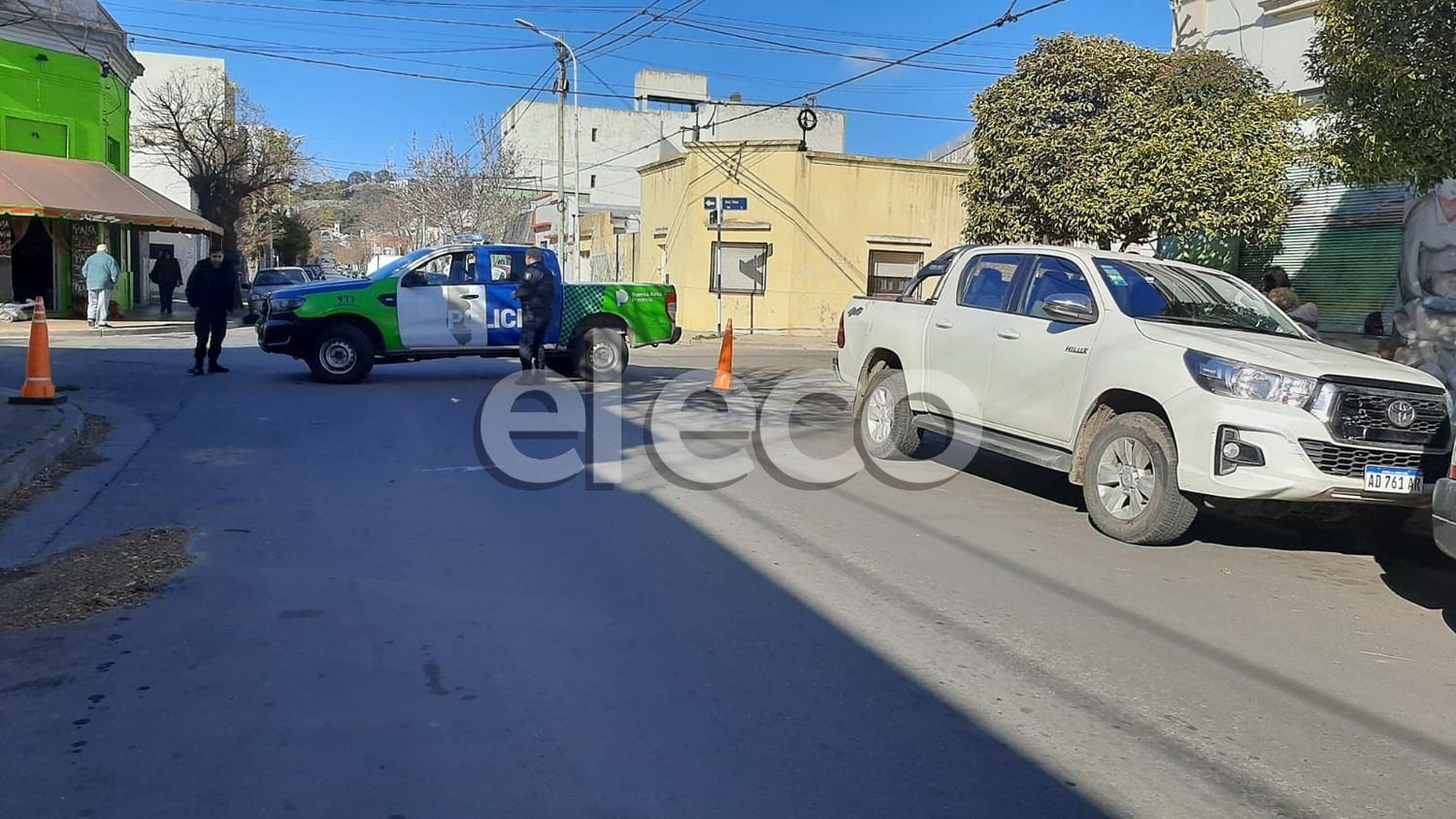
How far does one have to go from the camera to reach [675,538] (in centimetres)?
683

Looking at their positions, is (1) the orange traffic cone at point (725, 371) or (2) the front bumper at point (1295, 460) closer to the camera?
(2) the front bumper at point (1295, 460)

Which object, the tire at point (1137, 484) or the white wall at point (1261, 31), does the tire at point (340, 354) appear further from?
the white wall at point (1261, 31)

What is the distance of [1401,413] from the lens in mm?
6328

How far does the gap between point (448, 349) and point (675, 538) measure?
843cm

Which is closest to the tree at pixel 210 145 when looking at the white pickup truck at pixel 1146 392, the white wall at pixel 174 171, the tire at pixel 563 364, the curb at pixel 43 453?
the white wall at pixel 174 171

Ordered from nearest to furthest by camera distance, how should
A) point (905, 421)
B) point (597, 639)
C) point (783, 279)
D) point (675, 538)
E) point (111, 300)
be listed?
1. point (597, 639)
2. point (675, 538)
3. point (905, 421)
4. point (111, 300)
5. point (783, 279)

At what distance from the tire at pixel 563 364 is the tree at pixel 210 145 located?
23.0 meters

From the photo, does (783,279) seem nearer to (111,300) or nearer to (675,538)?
(111,300)

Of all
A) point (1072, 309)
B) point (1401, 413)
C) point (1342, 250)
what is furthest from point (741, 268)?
point (1401, 413)

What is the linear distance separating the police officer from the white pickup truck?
548 cm

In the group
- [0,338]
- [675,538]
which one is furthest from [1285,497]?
[0,338]

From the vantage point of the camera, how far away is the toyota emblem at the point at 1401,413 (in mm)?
6312

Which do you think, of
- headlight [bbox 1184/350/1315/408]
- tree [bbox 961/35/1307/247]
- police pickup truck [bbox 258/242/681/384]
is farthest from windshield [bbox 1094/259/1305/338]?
police pickup truck [bbox 258/242/681/384]

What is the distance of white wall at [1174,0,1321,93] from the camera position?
15539 mm
